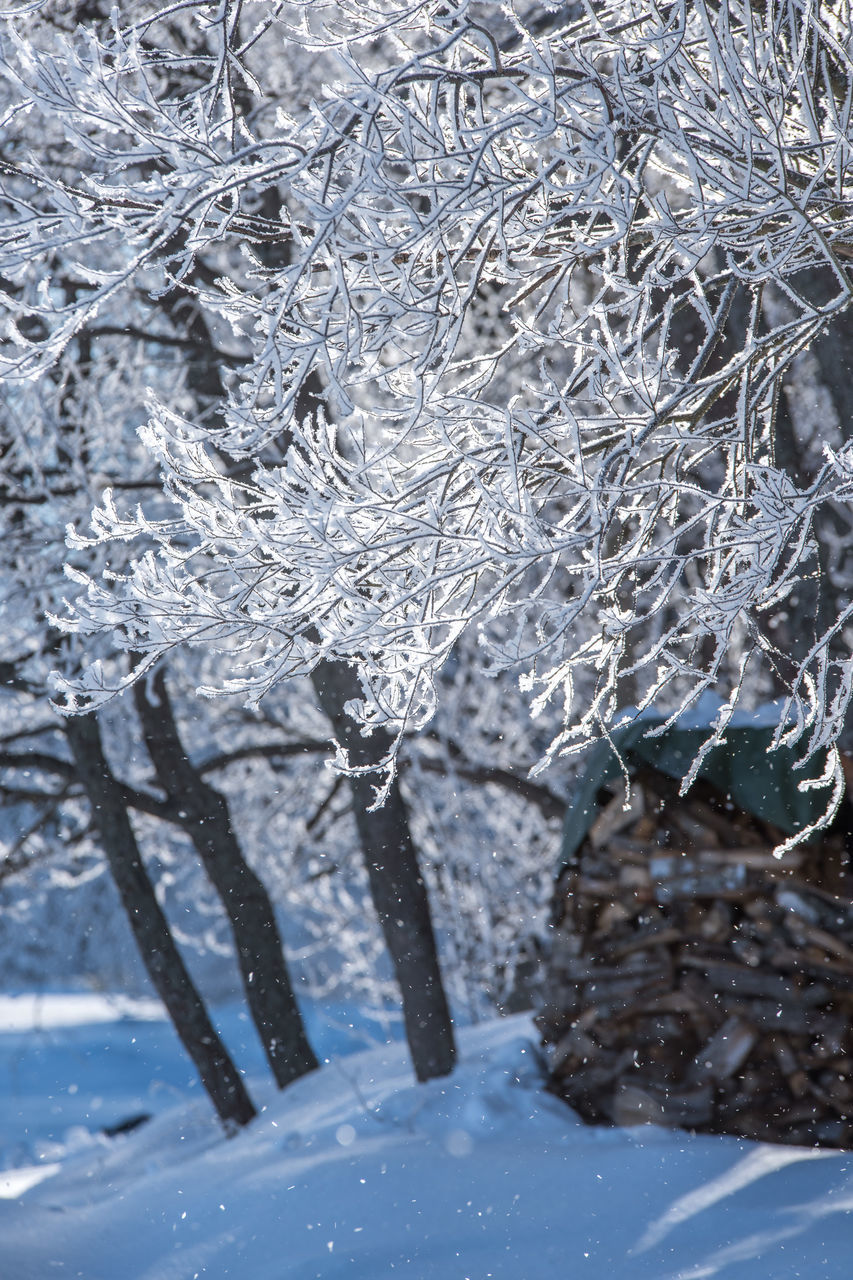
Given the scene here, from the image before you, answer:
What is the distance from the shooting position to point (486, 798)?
37.5 feet

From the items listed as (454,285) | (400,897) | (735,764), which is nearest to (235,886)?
(400,897)

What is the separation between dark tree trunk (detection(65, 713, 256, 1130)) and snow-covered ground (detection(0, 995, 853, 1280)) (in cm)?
40

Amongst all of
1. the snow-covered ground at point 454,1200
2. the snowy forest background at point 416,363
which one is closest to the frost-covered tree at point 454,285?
the snowy forest background at point 416,363

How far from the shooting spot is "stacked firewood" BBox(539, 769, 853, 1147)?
470 cm

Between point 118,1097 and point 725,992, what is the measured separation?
11.8 metres

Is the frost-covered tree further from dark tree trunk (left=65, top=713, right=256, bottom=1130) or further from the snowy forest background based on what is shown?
dark tree trunk (left=65, top=713, right=256, bottom=1130)

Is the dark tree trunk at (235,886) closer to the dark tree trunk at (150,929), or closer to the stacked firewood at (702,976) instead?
the dark tree trunk at (150,929)

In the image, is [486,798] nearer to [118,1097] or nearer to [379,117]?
[118,1097]

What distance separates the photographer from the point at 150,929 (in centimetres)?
718

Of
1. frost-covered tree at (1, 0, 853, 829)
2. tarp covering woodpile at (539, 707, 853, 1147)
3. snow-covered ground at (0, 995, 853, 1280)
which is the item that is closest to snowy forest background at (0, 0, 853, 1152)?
frost-covered tree at (1, 0, 853, 829)

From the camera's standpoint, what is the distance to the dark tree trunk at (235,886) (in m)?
7.37

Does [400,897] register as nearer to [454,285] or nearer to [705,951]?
[705,951]

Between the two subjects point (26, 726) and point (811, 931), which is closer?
point (811, 931)

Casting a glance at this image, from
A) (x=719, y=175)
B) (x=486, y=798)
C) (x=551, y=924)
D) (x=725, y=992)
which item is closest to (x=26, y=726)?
(x=486, y=798)
